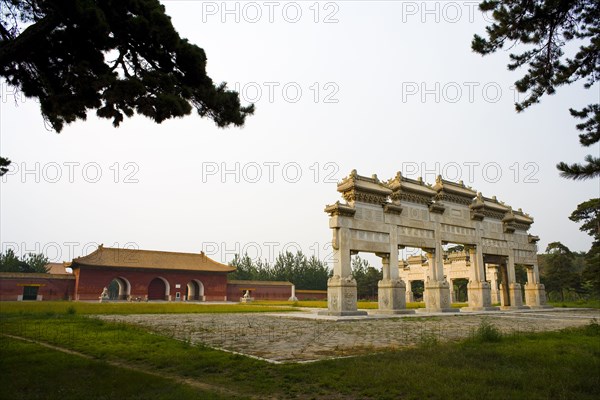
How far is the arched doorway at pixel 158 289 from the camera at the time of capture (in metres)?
43.0

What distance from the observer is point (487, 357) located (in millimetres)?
6512

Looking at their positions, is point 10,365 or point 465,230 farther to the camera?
point 465,230

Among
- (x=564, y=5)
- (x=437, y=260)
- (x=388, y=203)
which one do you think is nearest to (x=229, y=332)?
(x=564, y=5)

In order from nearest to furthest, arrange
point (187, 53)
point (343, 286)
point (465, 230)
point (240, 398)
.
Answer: point (240, 398)
point (187, 53)
point (343, 286)
point (465, 230)

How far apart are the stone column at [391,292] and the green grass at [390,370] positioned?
10.8 metres

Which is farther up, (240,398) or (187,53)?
(187,53)

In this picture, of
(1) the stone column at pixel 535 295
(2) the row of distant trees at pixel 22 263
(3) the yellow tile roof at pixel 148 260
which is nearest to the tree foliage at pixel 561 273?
(1) the stone column at pixel 535 295

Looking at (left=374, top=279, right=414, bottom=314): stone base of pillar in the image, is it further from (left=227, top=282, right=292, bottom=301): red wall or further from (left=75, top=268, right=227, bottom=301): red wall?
(left=227, top=282, right=292, bottom=301): red wall

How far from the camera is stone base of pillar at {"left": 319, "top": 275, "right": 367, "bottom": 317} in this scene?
1736 cm

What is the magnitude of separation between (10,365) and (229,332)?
553 cm

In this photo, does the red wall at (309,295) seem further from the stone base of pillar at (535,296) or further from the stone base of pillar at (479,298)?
the stone base of pillar at (479,298)

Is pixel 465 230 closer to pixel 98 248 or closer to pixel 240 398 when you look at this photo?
pixel 240 398

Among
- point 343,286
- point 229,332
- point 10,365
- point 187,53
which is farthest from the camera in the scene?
point 343,286

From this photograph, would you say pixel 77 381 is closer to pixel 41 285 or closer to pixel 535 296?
pixel 535 296
